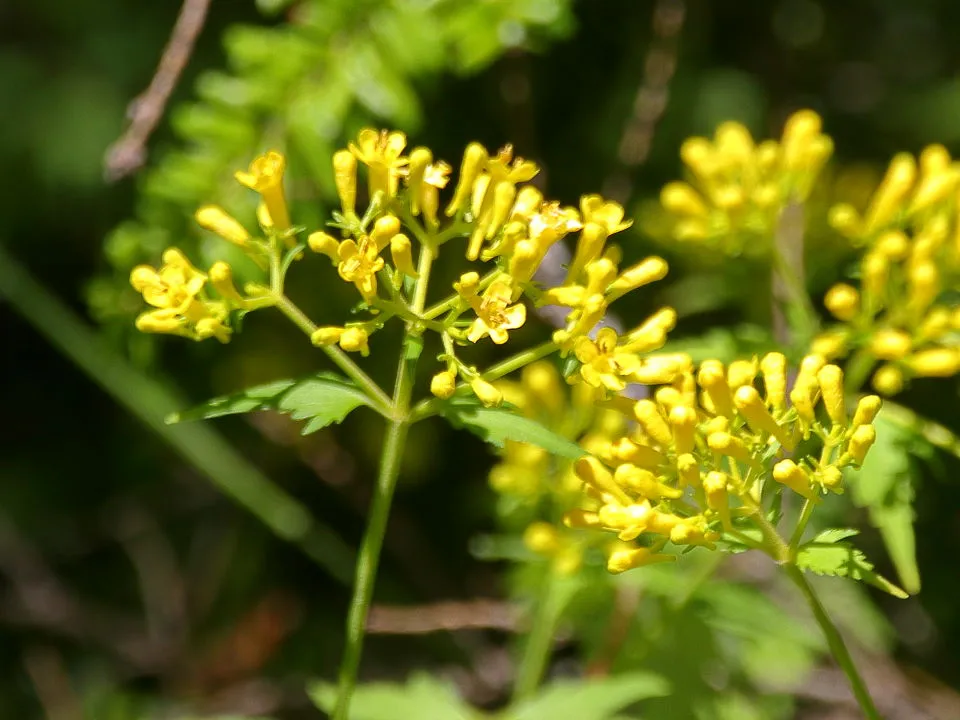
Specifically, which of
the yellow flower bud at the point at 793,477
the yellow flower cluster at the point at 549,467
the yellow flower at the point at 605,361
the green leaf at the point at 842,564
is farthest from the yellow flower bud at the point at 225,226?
the green leaf at the point at 842,564

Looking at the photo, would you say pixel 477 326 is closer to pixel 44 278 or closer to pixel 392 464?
pixel 392 464

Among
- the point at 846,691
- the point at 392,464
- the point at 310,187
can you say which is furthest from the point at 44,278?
the point at 846,691

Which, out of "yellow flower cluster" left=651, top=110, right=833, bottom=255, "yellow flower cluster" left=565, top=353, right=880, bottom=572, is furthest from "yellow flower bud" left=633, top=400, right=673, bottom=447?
"yellow flower cluster" left=651, top=110, right=833, bottom=255

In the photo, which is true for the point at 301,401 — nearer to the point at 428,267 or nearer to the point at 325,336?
the point at 325,336

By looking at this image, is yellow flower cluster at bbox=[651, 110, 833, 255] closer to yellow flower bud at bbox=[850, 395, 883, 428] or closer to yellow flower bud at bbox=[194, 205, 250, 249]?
yellow flower bud at bbox=[850, 395, 883, 428]

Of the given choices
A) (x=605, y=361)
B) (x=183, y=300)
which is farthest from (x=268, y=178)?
(x=605, y=361)

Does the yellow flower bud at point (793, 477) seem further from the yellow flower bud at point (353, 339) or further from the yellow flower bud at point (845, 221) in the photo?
the yellow flower bud at point (845, 221)
